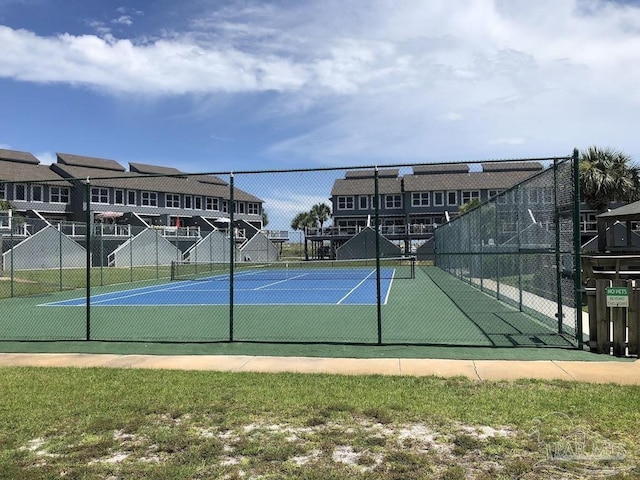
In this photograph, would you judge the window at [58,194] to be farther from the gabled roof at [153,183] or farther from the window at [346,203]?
the window at [346,203]

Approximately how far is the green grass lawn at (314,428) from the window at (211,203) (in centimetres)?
6396

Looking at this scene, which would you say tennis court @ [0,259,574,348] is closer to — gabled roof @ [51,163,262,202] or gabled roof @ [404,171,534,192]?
gabled roof @ [404,171,534,192]

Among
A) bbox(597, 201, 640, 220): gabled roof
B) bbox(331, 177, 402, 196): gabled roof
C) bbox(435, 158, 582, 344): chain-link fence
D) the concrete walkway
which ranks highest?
bbox(331, 177, 402, 196): gabled roof

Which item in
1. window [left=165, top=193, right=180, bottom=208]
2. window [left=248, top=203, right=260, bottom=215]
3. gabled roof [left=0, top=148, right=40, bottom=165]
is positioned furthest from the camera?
window [left=248, top=203, right=260, bottom=215]

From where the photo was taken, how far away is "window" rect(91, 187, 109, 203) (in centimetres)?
5791

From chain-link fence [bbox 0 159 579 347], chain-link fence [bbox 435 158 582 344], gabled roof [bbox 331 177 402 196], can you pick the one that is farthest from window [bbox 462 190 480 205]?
chain-link fence [bbox 435 158 582 344]

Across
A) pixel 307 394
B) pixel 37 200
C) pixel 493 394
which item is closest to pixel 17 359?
pixel 307 394

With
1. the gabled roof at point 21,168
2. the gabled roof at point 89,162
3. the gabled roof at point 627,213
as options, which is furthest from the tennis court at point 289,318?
the gabled roof at point 89,162

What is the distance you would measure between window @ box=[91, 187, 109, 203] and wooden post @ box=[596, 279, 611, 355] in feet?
188

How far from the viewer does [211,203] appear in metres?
70.1

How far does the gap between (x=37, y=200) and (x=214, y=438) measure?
5765cm

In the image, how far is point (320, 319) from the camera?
13.2 metres

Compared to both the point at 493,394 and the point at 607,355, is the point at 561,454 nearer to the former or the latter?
the point at 493,394

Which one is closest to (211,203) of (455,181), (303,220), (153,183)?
(153,183)
